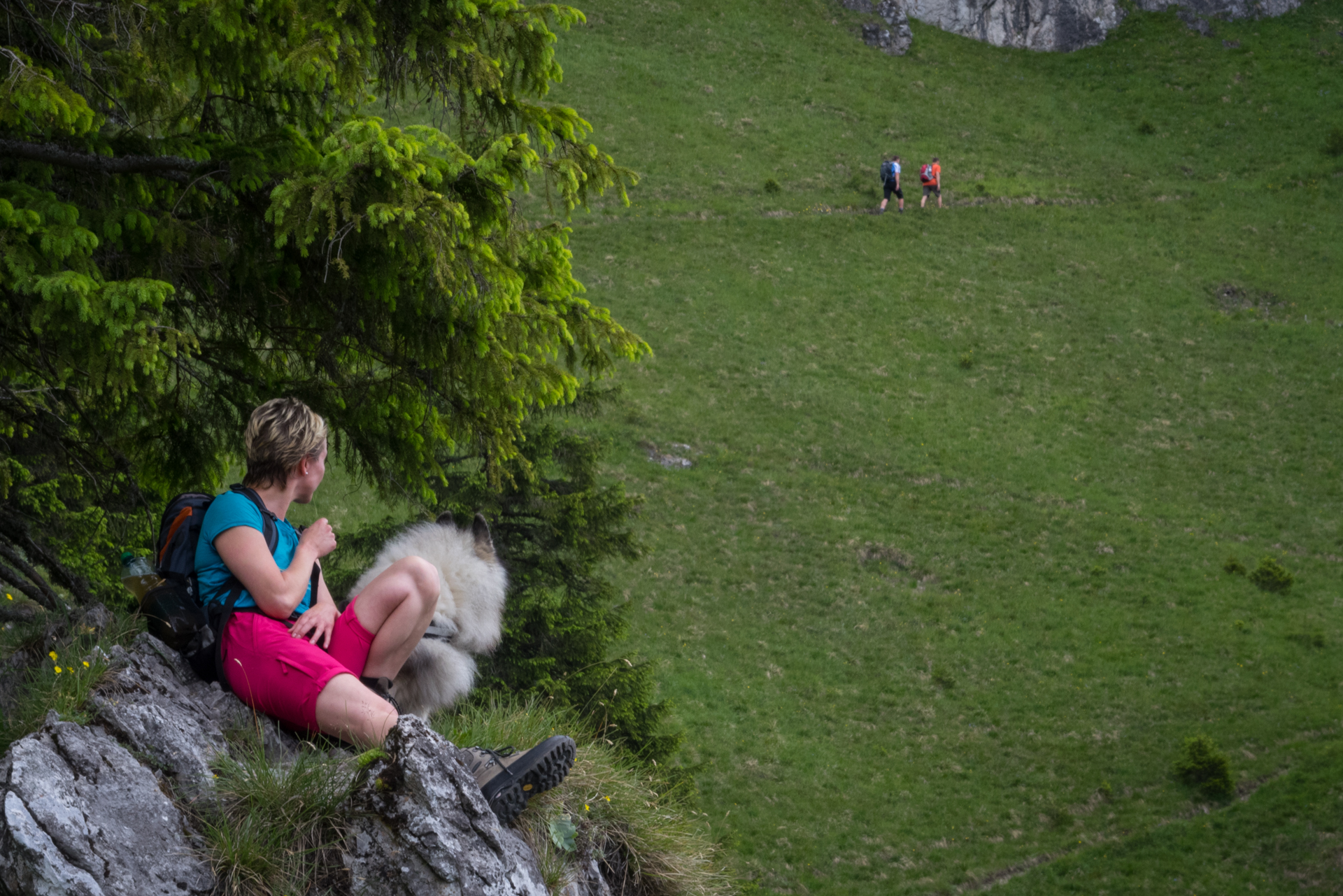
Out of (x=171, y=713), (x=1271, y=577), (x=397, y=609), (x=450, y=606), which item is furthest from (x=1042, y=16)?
(x=171, y=713)

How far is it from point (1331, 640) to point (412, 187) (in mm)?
24099

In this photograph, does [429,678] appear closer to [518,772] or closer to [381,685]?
[381,685]

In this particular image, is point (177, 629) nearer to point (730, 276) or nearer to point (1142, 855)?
point (1142, 855)

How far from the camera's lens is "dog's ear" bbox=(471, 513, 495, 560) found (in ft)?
16.3

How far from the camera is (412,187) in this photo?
496cm

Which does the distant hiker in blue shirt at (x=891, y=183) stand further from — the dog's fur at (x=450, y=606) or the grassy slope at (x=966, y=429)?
the dog's fur at (x=450, y=606)

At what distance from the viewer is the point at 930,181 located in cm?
3900

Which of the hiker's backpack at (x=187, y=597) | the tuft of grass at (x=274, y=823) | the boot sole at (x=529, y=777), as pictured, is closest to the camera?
the tuft of grass at (x=274, y=823)

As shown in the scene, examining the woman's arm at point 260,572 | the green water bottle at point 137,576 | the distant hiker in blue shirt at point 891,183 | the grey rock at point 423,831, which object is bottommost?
the grey rock at point 423,831

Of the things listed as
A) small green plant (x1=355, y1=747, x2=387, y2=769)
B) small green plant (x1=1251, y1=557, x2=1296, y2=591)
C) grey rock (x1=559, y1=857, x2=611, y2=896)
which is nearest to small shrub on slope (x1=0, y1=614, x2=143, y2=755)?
small green plant (x1=355, y1=747, x2=387, y2=769)

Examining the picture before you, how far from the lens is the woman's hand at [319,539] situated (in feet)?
14.3

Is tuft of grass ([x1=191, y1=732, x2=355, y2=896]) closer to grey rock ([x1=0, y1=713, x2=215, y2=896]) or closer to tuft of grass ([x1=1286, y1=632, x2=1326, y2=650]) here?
grey rock ([x1=0, y1=713, x2=215, y2=896])

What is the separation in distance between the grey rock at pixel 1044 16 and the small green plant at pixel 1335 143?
13515 mm

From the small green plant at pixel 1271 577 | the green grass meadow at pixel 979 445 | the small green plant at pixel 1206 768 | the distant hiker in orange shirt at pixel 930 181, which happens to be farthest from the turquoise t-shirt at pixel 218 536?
the distant hiker in orange shirt at pixel 930 181
